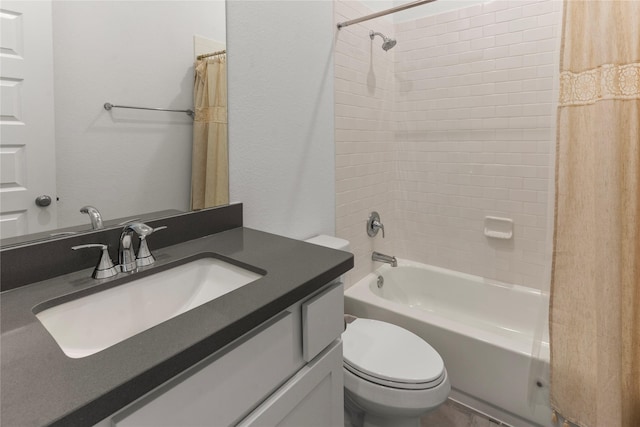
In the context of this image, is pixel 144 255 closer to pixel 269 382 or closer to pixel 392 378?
pixel 269 382

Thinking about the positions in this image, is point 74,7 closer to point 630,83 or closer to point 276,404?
point 276,404

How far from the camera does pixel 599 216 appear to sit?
4.51 feet

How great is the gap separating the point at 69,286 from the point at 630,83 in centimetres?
192

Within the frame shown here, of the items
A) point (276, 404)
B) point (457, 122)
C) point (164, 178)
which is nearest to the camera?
point (276, 404)

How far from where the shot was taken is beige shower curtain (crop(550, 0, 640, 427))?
136 centimetres

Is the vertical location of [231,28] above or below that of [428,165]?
above

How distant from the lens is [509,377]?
61.8 inches

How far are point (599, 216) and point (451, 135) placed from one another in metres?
1.04

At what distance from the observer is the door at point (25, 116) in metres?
0.79

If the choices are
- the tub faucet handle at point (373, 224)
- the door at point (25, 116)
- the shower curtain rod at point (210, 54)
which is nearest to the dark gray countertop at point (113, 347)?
the door at point (25, 116)

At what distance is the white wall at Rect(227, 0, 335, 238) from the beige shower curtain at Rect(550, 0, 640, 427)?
1.01m

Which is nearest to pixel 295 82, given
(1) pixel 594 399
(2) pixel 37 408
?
(2) pixel 37 408

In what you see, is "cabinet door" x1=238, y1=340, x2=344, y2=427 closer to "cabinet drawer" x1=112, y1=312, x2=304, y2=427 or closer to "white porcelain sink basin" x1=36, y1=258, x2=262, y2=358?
"cabinet drawer" x1=112, y1=312, x2=304, y2=427

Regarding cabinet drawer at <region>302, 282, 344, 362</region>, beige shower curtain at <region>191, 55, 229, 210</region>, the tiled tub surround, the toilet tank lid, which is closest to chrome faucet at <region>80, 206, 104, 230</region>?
beige shower curtain at <region>191, 55, 229, 210</region>
